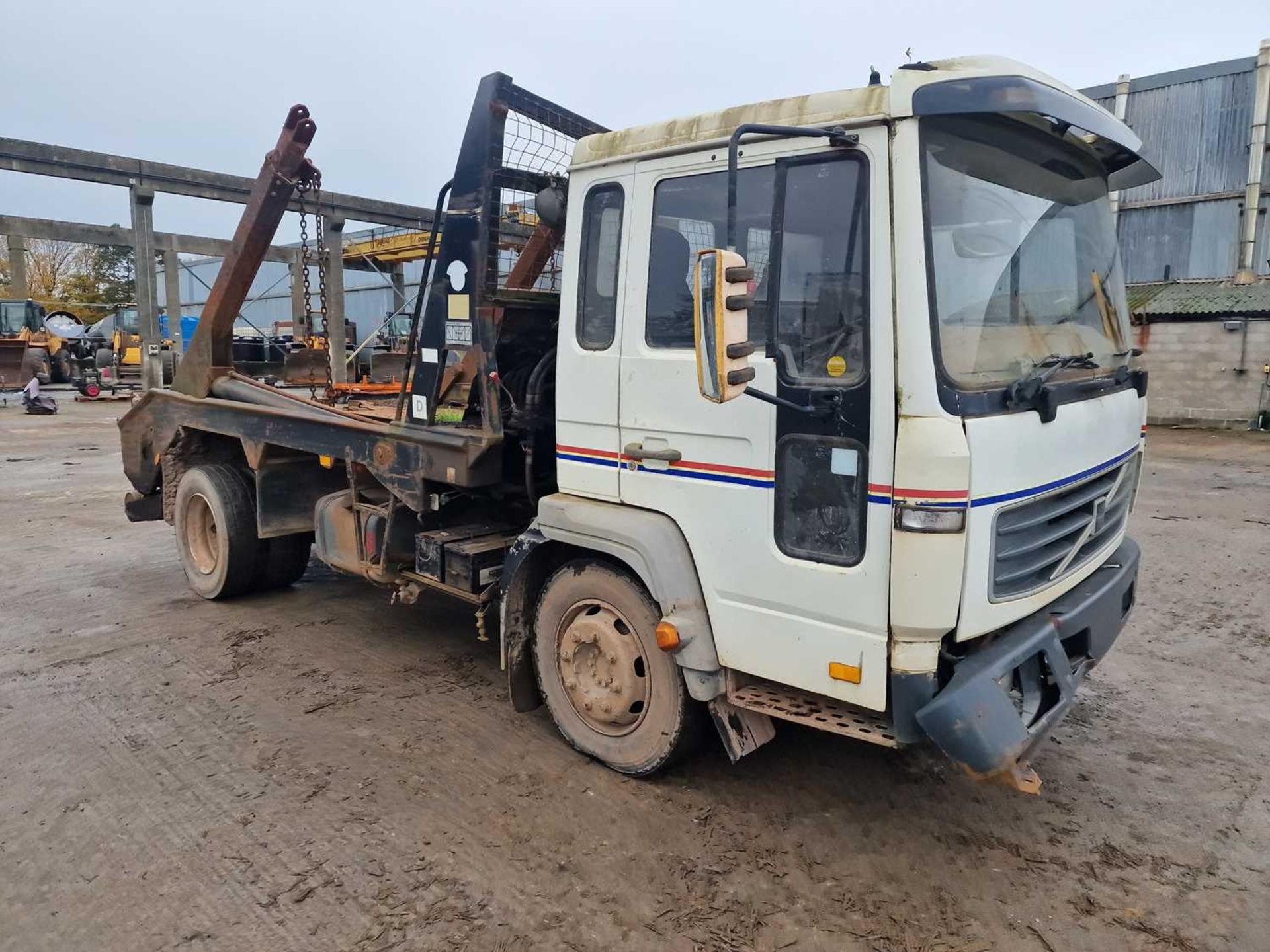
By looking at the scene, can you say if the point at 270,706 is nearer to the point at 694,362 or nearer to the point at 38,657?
the point at 38,657

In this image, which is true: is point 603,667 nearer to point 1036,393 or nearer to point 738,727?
point 738,727

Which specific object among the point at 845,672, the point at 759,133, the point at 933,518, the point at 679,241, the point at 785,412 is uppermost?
the point at 759,133

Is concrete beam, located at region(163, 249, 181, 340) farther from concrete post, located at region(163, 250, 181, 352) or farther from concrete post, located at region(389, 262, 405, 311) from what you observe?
concrete post, located at region(389, 262, 405, 311)

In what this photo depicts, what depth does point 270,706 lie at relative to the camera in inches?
175

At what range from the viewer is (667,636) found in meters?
3.25

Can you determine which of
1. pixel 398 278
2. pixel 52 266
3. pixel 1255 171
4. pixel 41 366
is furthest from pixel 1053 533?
pixel 52 266

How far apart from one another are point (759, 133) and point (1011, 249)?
0.95 meters

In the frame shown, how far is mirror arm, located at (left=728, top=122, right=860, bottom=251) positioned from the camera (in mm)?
2738

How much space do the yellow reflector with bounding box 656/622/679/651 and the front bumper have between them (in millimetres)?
884

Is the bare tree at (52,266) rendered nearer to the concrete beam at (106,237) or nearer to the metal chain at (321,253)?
the concrete beam at (106,237)

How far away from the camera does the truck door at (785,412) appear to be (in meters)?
2.85

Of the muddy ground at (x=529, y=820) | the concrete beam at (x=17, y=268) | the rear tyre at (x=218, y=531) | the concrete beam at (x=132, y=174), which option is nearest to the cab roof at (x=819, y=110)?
the muddy ground at (x=529, y=820)

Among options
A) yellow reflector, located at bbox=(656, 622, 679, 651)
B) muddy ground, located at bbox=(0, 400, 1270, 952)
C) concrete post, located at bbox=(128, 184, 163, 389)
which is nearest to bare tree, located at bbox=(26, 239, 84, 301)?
concrete post, located at bbox=(128, 184, 163, 389)

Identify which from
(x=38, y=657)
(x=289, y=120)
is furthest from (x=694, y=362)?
(x=38, y=657)
